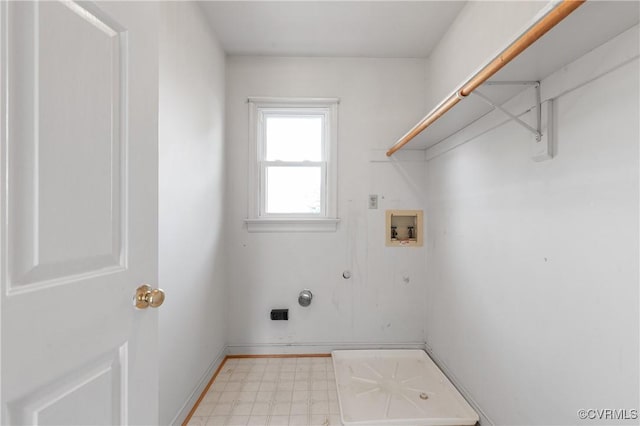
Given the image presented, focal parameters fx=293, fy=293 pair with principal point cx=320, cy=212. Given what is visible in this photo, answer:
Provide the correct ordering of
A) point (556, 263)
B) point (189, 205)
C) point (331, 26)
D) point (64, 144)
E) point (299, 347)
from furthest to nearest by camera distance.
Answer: point (299, 347), point (331, 26), point (189, 205), point (556, 263), point (64, 144)

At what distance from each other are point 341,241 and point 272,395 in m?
1.16

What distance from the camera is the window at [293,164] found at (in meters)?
2.36

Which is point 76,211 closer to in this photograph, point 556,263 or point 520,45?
point 520,45

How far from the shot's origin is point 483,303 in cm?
158

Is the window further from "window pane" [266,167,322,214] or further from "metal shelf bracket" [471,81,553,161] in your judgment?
"metal shelf bracket" [471,81,553,161]

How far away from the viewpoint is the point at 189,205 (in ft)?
5.55

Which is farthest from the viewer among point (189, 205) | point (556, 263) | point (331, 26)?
point (331, 26)

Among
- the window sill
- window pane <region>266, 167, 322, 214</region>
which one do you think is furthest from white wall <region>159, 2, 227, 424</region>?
window pane <region>266, 167, 322, 214</region>

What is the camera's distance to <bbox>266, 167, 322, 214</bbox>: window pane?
2.42 m

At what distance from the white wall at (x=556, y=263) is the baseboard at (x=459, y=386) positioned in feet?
0.11

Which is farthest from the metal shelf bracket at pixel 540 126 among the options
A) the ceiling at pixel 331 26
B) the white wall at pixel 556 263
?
the ceiling at pixel 331 26

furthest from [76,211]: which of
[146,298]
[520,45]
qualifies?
[520,45]

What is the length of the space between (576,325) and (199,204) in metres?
1.88

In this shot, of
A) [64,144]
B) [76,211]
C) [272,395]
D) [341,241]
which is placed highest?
[64,144]
